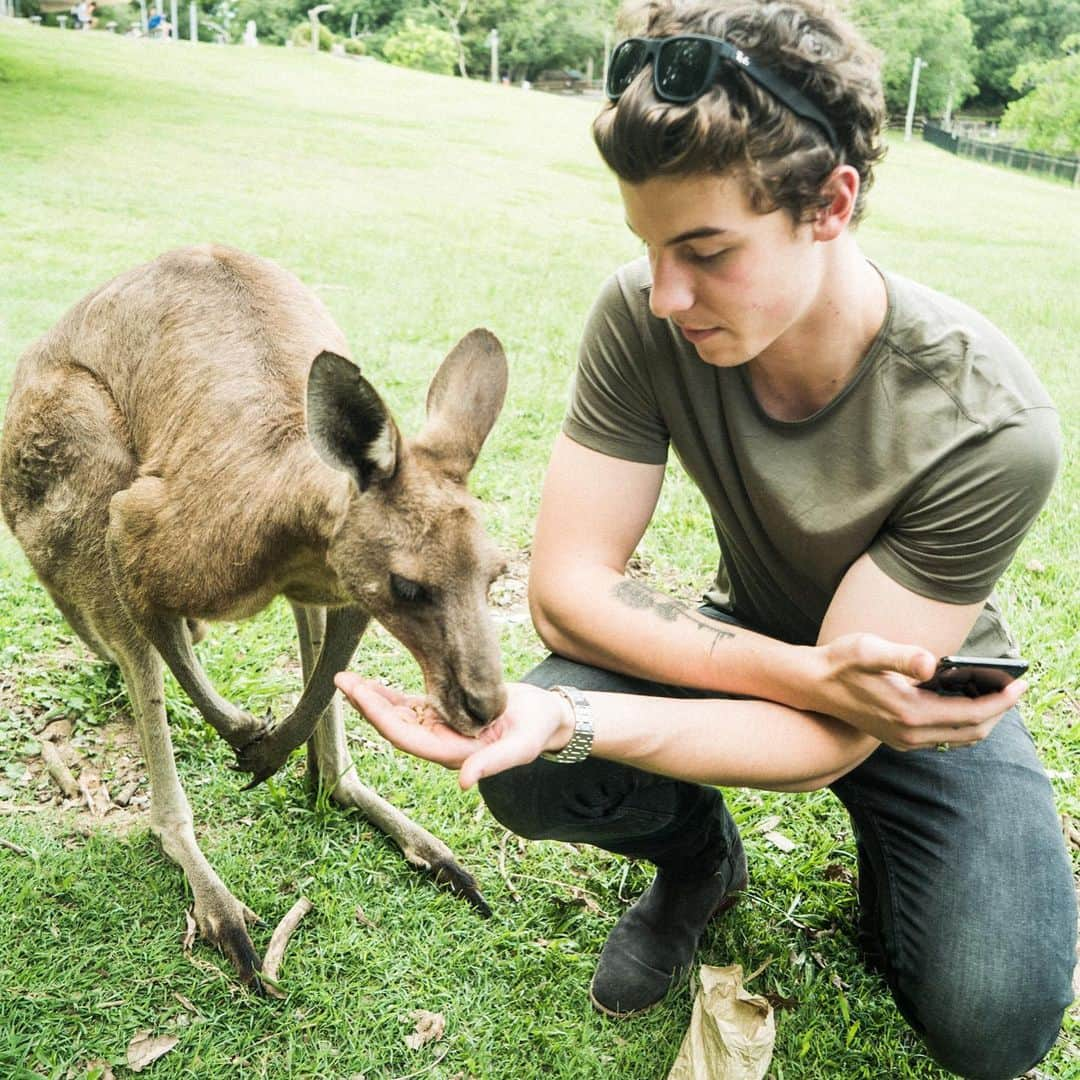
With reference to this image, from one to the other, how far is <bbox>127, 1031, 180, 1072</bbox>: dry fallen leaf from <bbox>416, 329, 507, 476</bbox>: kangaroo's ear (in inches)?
48.1

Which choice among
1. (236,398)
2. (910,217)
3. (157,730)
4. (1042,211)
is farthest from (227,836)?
(1042,211)

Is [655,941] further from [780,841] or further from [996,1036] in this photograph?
[996,1036]

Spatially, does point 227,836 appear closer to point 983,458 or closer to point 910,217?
point 983,458

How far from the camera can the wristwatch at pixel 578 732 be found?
183cm

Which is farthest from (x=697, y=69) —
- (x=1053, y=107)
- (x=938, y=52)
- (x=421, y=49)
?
(x=421, y=49)

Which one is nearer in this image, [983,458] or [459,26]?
[983,458]

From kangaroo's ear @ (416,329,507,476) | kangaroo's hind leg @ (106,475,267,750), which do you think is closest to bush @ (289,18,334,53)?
kangaroo's hind leg @ (106,475,267,750)

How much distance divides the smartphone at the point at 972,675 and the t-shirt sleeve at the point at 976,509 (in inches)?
7.8

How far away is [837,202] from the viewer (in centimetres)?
175

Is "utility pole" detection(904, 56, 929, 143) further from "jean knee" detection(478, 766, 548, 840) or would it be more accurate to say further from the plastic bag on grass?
the plastic bag on grass

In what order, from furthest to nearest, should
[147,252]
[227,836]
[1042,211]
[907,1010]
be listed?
A: [1042,211] → [147,252] → [227,836] → [907,1010]

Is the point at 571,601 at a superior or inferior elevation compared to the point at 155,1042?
superior

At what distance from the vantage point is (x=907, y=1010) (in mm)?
2016

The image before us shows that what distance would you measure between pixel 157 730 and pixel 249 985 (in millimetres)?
621
